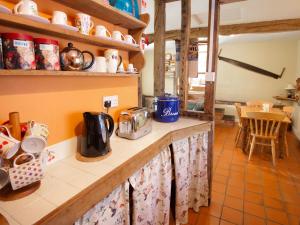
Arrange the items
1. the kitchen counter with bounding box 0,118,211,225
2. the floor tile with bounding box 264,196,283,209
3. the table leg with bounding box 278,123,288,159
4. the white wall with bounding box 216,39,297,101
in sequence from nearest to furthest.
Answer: the kitchen counter with bounding box 0,118,211,225 → the floor tile with bounding box 264,196,283,209 → the table leg with bounding box 278,123,288,159 → the white wall with bounding box 216,39,297,101

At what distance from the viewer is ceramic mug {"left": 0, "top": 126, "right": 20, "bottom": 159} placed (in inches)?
28.3

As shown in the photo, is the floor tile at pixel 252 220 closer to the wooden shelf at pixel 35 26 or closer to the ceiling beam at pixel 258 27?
the wooden shelf at pixel 35 26

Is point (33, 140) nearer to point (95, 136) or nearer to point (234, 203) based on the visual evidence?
point (95, 136)

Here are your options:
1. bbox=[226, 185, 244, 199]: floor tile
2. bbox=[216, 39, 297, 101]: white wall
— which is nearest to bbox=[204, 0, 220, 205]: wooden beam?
bbox=[226, 185, 244, 199]: floor tile

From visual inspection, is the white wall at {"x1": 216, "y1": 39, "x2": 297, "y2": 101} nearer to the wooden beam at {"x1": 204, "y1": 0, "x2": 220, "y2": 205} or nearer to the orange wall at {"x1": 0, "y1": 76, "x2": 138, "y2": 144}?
the wooden beam at {"x1": 204, "y1": 0, "x2": 220, "y2": 205}

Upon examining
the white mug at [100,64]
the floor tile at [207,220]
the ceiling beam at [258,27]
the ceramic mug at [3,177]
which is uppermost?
the ceiling beam at [258,27]

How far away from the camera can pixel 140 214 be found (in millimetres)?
1207

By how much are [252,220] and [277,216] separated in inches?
10.6

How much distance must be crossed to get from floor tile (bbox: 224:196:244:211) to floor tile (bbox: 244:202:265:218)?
1.8 inches

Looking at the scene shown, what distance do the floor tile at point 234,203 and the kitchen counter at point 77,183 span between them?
1.16 m

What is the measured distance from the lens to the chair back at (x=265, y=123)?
2.80m

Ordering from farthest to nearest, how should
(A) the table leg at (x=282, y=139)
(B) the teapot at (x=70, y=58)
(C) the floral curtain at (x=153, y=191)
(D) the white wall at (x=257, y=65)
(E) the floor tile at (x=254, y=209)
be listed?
(D) the white wall at (x=257, y=65)
(A) the table leg at (x=282, y=139)
(E) the floor tile at (x=254, y=209)
(C) the floral curtain at (x=153, y=191)
(B) the teapot at (x=70, y=58)

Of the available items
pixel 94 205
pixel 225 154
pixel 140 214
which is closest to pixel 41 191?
pixel 94 205

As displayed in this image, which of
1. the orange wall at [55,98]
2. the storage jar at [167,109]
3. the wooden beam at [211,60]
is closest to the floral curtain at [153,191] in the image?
the storage jar at [167,109]
